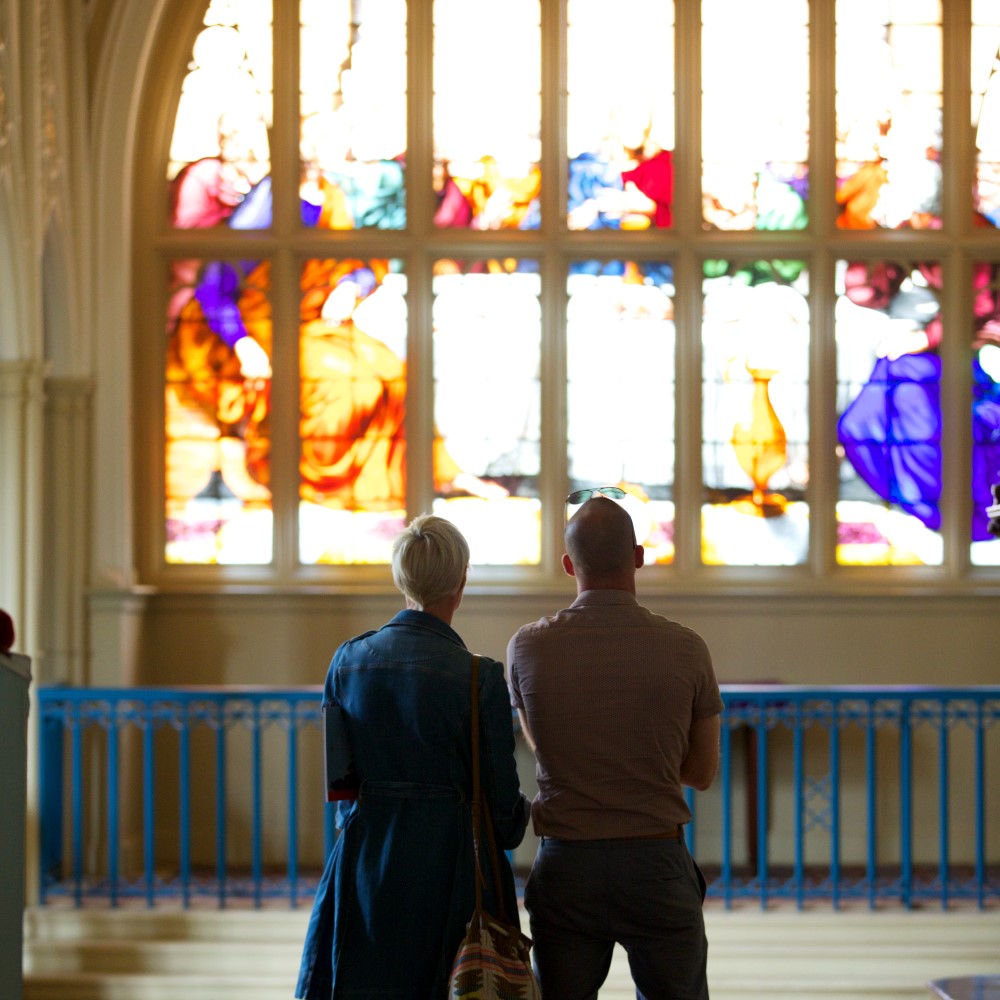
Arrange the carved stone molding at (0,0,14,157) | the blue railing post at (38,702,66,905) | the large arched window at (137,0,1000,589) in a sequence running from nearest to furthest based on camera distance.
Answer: the carved stone molding at (0,0,14,157) → the blue railing post at (38,702,66,905) → the large arched window at (137,0,1000,589)

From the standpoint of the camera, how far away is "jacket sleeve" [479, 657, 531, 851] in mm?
2529

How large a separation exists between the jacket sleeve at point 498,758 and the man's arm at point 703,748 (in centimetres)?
32

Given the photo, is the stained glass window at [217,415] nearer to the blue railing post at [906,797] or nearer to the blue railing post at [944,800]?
the blue railing post at [906,797]

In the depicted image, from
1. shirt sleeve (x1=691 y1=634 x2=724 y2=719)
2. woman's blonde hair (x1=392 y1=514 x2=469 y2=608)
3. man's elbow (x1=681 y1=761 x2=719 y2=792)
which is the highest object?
woman's blonde hair (x1=392 y1=514 x2=469 y2=608)

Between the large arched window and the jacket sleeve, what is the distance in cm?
411

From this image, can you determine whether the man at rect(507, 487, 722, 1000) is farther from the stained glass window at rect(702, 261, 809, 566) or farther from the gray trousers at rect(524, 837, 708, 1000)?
the stained glass window at rect(702, 261, 809, 566)

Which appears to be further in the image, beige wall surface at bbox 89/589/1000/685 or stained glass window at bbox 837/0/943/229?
stained glass window at bbox 837/0/943/229

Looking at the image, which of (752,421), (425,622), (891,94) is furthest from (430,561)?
(891,94)

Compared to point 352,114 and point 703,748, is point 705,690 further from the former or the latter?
point 352,114

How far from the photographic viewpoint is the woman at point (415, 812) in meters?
2.54

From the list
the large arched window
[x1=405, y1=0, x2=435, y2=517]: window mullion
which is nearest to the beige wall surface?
the large arched window

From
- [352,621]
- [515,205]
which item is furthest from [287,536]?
[515,205]

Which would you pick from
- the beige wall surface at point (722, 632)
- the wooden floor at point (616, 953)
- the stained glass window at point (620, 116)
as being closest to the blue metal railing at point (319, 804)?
the beige wall surface at point (722, 632)

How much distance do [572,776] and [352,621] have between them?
4.13 m
